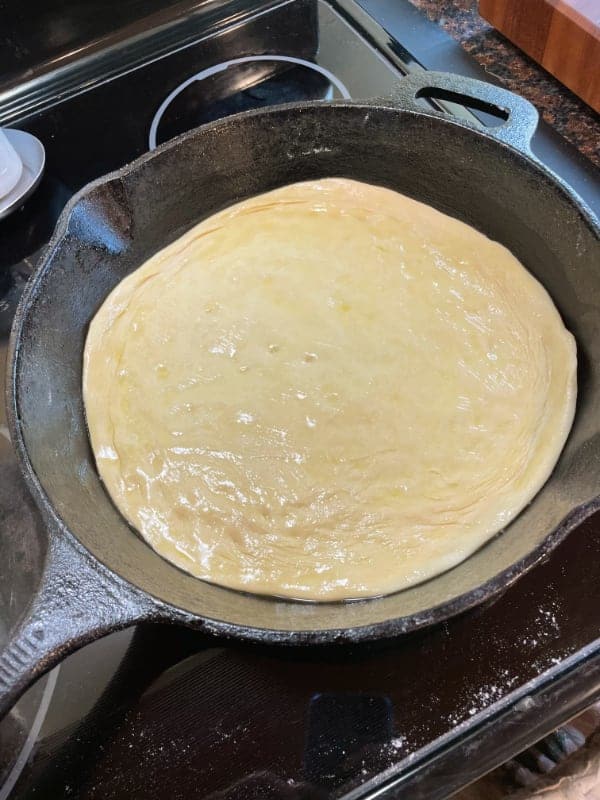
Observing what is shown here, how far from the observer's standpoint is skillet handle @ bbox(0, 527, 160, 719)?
0.67 metres

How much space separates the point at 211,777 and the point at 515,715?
38 cm

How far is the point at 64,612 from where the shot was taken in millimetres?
705

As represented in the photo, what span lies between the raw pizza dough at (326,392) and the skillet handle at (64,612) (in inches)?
7.4

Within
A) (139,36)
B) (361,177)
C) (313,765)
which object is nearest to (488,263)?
(361,177)

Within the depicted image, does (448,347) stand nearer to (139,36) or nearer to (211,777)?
(211,777)

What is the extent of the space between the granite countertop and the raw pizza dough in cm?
41

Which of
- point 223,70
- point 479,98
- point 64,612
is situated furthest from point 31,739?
point 223,70

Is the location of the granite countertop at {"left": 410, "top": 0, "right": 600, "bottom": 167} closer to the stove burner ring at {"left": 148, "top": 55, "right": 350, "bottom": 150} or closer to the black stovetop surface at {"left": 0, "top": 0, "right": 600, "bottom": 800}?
the stove burner ring at {"left": 148, "top": 55, "right": 350, "bottom": 150}

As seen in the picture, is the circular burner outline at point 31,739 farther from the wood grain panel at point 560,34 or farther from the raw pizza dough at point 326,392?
the wood grain panel at point 560,34

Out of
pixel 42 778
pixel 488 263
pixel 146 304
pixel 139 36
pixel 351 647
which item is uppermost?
pixel 139 36

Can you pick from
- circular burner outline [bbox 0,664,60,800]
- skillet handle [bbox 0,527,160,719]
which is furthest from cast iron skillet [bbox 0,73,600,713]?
circular burner outline [bbox 0,664,60,800]

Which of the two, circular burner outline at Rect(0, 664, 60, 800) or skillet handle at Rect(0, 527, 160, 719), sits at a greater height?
skillet handle at Rect(0, 527, 160, 719)

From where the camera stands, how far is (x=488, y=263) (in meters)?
1.14

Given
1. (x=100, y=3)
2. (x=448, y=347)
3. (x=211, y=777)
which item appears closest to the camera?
(x=211, y=777)
